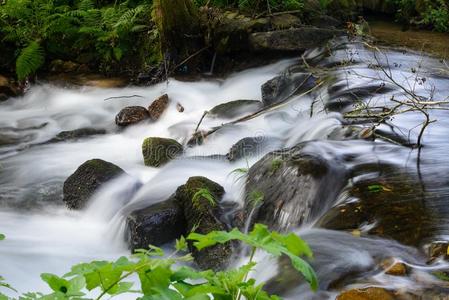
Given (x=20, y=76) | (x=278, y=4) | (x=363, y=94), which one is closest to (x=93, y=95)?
(x=20, y=76)

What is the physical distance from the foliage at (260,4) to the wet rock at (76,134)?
3330 millimetres

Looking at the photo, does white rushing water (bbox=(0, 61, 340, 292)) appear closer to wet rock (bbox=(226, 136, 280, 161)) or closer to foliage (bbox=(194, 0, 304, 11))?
wet rock (bbox=(226, 136, 280, 161))

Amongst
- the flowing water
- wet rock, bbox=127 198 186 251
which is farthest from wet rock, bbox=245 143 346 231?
wet rock, bbox=127 198 186 251

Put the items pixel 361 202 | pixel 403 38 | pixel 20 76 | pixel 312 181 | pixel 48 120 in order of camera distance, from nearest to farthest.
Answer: pixel 361 202
pixel 312 181
pixel 48 120
pixel 20 76
pixel 403 38

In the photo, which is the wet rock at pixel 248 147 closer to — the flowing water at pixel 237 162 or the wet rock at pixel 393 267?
the flowing water at pixel 237 162

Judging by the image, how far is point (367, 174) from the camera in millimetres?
4336

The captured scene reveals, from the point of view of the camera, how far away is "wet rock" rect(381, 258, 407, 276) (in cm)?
280

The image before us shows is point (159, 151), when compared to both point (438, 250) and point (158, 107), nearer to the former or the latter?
point (158, 107)

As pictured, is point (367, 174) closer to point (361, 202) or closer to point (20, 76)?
point (361, 202)

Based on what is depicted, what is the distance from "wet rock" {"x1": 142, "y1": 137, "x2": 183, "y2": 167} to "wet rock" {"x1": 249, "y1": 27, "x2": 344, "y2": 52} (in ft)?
10.1

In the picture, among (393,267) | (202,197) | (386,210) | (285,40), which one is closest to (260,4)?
(285,40)

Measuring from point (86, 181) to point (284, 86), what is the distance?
3.30 m

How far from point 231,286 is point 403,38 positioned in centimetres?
1025

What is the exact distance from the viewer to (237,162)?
19.3 feet
